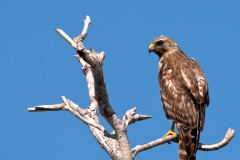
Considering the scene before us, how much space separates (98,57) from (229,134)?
1967mm

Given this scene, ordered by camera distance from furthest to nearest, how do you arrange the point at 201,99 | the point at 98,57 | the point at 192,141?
the point at 201,99 → the point at 192,141 → the point at 98,57

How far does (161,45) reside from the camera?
8.14m

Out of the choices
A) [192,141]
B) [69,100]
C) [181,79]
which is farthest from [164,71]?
[69,100]

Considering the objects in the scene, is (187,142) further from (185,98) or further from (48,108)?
(48,108)

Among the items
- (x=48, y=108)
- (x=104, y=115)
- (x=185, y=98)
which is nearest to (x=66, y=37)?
(x=48, y=108)

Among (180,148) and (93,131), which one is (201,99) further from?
(93,131)

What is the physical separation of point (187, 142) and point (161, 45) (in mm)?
2326

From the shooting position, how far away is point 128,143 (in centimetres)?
486

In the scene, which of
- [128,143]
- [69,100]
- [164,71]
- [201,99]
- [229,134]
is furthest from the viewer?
[164,71]

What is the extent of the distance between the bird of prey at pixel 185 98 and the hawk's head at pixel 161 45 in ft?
1.60

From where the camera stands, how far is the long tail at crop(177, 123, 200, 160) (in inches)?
245

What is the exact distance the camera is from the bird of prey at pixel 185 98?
6.38 m

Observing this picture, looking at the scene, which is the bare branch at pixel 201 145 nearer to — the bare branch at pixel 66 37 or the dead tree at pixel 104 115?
the dead tree at pixel 104 115

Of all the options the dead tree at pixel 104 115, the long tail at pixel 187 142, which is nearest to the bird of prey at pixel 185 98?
the long tail at pixel 187 142
